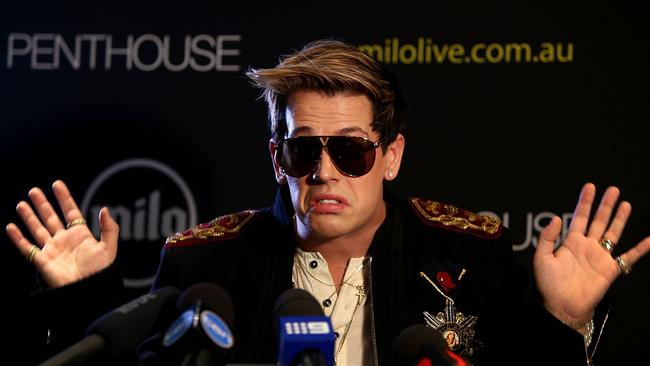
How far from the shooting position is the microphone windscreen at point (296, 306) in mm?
1484

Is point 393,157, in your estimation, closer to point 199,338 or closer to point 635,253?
point 635,253

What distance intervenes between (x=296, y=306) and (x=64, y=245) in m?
0.80

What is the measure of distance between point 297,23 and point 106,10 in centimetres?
75

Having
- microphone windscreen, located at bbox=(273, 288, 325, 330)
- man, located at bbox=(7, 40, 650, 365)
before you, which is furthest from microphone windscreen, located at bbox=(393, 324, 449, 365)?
man, located at bbox=(7, 40, 650, 365)

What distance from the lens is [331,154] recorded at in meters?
2.35

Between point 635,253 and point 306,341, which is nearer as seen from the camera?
point 306,341

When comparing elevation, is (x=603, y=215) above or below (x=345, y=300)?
above

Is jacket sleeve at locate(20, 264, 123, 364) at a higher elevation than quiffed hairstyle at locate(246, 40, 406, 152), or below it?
below

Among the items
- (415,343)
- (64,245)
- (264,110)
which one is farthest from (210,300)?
(264,110)

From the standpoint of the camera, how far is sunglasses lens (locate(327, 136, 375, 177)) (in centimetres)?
235

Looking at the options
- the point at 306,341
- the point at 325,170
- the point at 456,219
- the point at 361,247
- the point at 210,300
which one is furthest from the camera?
the point at 456,219

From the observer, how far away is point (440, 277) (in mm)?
2510

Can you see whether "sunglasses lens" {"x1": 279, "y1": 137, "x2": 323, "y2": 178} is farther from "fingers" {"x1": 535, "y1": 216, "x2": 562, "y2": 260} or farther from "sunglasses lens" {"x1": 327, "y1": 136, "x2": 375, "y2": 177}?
"fingers" {"x1": 535, "y1": 216, "x2": 562, "y2": 260}

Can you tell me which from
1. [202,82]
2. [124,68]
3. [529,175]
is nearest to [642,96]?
[529,175]
